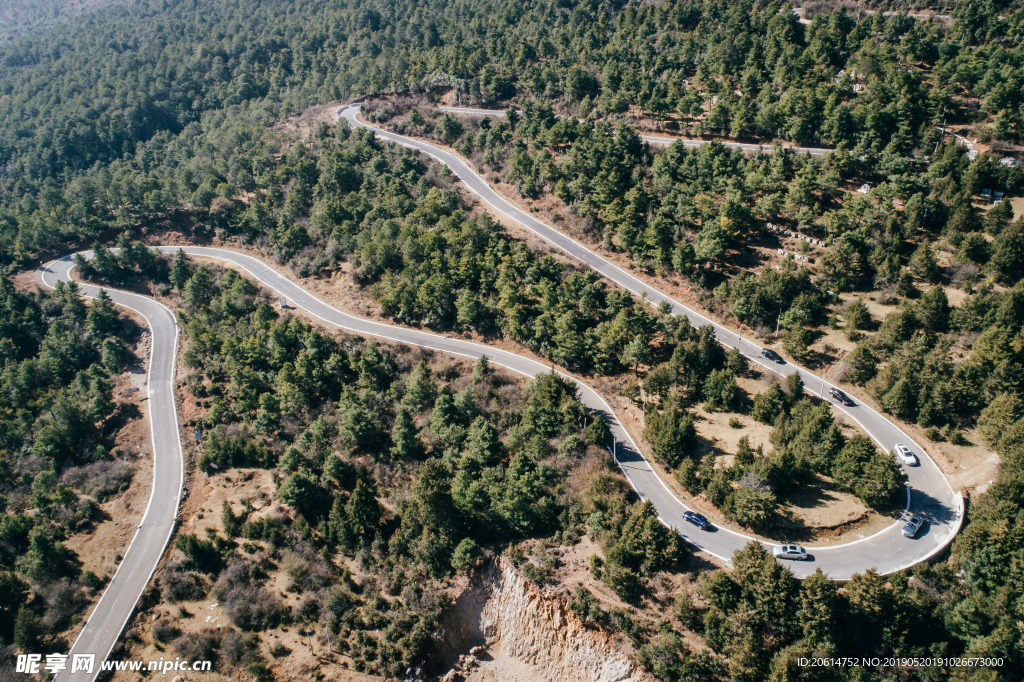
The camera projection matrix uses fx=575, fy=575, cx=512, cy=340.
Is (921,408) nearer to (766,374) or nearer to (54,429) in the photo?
(766,374)

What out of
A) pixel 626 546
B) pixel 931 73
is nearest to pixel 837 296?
pixel 626 546

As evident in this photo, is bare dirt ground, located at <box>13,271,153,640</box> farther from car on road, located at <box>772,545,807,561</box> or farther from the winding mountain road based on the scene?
car on road, located at <box>772,545,807,561</box>

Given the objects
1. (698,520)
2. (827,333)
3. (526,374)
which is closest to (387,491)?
(526,374)

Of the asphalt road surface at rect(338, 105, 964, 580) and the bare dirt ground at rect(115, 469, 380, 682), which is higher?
the asphalt road surface at rect(338, 105, 964, 580)

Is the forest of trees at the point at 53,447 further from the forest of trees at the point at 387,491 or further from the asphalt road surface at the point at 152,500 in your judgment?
the forest of trees at the point at 387,491

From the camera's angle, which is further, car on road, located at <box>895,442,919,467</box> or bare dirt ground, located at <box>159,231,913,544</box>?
car on road, located at <box>895,442,919,467</box>

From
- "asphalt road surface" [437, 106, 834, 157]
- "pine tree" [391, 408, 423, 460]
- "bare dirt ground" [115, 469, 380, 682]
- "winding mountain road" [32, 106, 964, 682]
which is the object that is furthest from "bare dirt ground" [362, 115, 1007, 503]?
"bare dirt ground" [115, 469, 380, 682]
